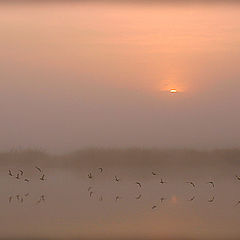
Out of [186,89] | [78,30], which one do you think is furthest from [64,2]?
[186,89]

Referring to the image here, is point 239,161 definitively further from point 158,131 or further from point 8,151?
point 8,151

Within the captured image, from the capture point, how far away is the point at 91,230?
923mm

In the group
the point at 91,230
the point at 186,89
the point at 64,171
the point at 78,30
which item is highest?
the point at 78,30

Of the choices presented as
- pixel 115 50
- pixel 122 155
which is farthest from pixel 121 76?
pixel 122 155

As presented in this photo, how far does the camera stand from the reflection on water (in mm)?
919

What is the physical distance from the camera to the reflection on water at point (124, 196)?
919 millimetres

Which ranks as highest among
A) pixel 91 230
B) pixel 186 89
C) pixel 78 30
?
pixel 78 30

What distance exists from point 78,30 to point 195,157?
0.39 metres

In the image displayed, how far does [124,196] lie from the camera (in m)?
0.92

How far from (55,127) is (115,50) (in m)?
0.22

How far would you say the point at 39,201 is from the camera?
3.05 ft

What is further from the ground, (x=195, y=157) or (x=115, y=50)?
(x=115, y=50)

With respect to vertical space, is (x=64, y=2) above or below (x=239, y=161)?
above

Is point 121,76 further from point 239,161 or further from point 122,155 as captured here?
point 239,161
